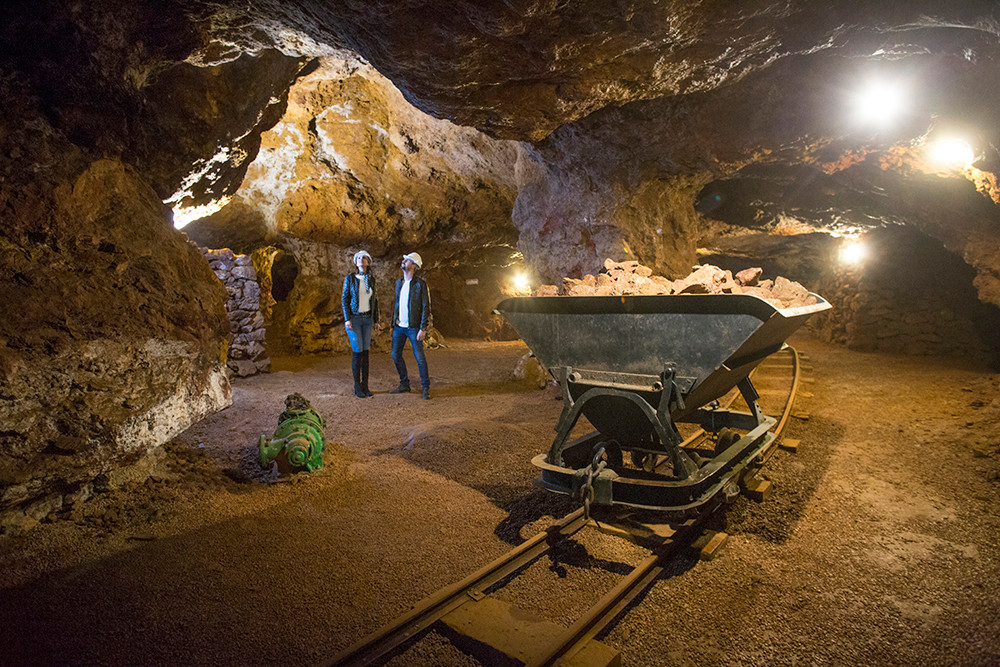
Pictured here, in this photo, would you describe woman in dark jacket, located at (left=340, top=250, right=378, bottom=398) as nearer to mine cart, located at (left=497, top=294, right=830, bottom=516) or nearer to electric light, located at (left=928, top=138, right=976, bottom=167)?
mine cart, located at (left=497, top=294, right=830, bottom=516)

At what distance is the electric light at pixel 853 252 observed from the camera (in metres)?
10.8

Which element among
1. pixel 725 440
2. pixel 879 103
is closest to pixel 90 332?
pixel 725 440

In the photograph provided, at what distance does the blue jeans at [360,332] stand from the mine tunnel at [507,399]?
0.20 feet

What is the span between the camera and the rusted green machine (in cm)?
401

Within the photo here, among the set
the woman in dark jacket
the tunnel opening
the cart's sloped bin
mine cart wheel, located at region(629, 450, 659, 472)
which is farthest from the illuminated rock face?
mine cart wheel, located at region(629, 450, 659, 472)

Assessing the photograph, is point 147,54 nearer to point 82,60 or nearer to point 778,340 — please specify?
point 82,60

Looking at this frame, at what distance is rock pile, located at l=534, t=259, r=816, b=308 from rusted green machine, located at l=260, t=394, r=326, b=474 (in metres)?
2.95

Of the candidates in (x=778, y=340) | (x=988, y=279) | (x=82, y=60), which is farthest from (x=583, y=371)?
(x=988, y=279)

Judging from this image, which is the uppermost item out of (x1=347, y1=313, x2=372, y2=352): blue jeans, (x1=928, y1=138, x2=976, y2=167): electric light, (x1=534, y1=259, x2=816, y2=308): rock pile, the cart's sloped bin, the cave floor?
(x1=928, y1=138, x2=976, y2=167): electric light

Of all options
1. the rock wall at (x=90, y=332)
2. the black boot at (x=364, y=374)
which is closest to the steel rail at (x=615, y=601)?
the rock wall at (x=90, y=332)

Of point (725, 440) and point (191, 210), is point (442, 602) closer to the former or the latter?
point (725, 440)

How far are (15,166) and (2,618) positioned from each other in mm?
2502

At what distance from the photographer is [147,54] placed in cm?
381

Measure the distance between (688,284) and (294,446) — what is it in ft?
15.6
